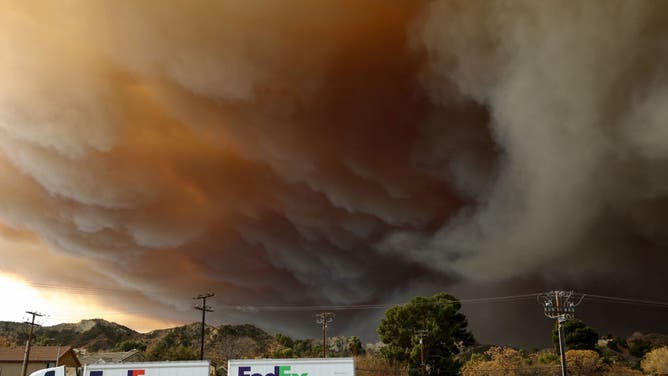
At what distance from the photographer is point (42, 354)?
100 metres

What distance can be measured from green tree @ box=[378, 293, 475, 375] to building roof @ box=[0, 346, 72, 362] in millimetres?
64487

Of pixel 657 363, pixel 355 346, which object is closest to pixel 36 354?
pixel 355 346

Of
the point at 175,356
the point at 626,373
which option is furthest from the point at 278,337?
the point at 626,373

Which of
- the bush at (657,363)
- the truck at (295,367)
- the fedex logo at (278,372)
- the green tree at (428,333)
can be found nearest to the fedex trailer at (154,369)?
the truck at (295,367)

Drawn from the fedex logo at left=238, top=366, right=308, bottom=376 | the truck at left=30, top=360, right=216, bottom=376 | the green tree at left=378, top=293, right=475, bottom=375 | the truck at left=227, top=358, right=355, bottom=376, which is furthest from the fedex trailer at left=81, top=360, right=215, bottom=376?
the green tree at left=378, top=293, right=475, bottom=375

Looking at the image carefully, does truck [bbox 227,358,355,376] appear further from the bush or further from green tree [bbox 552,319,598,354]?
green tree [bbox 552,319,598,354]

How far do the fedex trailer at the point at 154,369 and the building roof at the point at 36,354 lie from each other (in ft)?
229

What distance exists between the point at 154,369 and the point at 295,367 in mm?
11027

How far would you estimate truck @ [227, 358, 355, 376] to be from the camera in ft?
116

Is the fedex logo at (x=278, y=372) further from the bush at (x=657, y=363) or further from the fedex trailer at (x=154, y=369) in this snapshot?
the bush at (x=657, y=363)

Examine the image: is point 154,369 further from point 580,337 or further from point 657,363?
point 580,337

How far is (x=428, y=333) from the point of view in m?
96.2

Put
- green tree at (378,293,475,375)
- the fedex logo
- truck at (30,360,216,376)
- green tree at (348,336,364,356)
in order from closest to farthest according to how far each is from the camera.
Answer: the fedex logo → truck at (30,360,216,376) → green tree at (378,293,475,375) → green tree at (348,336,364,356)

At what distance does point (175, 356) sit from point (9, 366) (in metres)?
30.4
